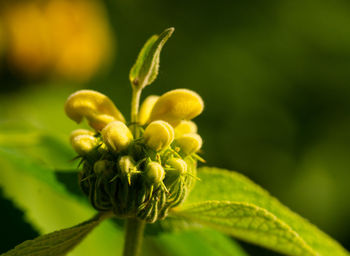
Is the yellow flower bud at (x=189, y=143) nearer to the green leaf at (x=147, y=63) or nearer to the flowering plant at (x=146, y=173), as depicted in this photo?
the flowering plant at (x=146, y=173)

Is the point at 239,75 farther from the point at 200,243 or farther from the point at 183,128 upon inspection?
the point at 183,128

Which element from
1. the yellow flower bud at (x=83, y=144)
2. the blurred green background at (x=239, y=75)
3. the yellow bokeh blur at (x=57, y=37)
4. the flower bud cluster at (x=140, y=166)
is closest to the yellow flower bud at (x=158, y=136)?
the flower bud cluster at (x=140, y=166)

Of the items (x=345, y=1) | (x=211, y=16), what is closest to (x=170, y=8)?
(x=211, y=16)

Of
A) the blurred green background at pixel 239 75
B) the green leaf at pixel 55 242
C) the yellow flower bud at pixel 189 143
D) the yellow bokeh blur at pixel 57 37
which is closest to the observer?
the green leaf at pixel 55 242

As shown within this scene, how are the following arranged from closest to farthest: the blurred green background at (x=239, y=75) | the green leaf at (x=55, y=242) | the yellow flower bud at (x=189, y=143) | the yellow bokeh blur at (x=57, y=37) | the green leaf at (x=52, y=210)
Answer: the green leaf at (x=55, y=242)
the yellow flower bud at (x=189, y=143)
the green leaf at (x=52, y=210)
the blurred green background at (x=239, y=75)
the yellow bokeh blur at (x=57, y=37)

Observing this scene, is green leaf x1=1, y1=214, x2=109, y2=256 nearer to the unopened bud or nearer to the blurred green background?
the unopened bud

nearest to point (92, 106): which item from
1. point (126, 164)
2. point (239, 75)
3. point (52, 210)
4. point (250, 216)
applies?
point (126, 164)

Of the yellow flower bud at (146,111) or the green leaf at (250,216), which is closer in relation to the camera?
the green leaf at (250,216)
